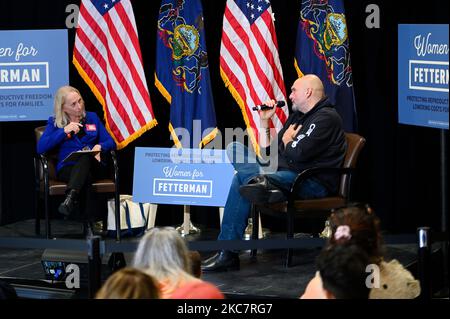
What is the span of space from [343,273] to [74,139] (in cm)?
460

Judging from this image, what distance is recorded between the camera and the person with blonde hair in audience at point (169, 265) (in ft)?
13.7

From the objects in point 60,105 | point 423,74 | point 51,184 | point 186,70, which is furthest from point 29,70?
point 423,74

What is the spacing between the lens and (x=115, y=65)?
863 centimetres

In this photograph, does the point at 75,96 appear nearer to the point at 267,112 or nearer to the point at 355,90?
the point at 267,112

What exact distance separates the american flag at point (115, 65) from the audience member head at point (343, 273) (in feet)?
15.9

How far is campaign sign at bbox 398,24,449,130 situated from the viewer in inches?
281

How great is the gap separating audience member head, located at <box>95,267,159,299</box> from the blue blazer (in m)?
4.41

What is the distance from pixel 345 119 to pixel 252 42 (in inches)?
39.5

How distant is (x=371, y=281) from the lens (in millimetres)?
4672

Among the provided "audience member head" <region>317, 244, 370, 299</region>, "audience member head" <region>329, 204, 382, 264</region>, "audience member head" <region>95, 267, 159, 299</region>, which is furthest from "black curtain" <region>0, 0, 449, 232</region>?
"audience member head" <region>95, 267, 159, 299</region>

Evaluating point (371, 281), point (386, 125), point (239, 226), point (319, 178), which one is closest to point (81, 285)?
point (239, 226)

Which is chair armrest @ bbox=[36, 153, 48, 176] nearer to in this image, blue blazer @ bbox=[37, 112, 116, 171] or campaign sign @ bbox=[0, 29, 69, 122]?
blue blazer @ bbox=[37, 112, 116, 171]

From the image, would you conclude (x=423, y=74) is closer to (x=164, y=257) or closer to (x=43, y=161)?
(x=43, y=161)

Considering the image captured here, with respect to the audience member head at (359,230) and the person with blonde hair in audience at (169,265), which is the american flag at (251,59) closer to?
the audience member head at (359,230)
